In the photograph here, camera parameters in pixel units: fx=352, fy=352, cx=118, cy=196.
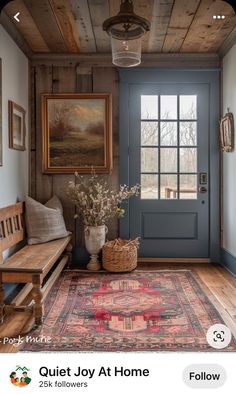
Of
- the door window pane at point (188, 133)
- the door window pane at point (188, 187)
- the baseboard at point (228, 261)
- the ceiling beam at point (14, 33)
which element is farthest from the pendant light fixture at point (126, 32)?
the baseboard at point (228, 261)

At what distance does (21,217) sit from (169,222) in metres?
1.74

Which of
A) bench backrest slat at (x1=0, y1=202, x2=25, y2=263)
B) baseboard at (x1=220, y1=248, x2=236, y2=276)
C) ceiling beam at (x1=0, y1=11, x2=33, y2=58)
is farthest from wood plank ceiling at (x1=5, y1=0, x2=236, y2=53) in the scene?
baseboard at (x1=220, y1=248, x2=236, y2=276)

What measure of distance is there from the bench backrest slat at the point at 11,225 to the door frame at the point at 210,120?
124 centimetres

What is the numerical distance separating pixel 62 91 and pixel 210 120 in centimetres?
178

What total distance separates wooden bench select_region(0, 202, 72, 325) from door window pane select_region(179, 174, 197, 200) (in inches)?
58.0

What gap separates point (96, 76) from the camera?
163 inches

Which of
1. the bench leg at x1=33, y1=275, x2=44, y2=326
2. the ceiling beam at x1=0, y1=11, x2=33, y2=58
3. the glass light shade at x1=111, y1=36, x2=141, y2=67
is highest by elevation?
the ceiling beam at x1=0, y1=11, x2=33, y2=58

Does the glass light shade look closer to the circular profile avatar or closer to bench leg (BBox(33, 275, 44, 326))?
bench leg (BBox(33, 275, 44, 326))

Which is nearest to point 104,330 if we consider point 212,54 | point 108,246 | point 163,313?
point 163,313

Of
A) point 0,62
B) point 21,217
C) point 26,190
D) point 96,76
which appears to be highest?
point 96,76

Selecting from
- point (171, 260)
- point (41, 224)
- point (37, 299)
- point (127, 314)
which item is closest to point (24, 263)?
point (37, 299)

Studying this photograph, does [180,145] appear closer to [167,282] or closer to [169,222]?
[169,222]

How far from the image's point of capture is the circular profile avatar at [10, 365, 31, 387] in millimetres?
1116

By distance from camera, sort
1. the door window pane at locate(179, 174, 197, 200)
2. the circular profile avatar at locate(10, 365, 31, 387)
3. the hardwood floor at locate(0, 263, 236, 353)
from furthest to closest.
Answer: the door window pane at locate(179, 174, 197, 200), the hardwood floor at locate(0, 263, 236, 353), the circular profile avatar at locate(10, 365, 31, 387)
